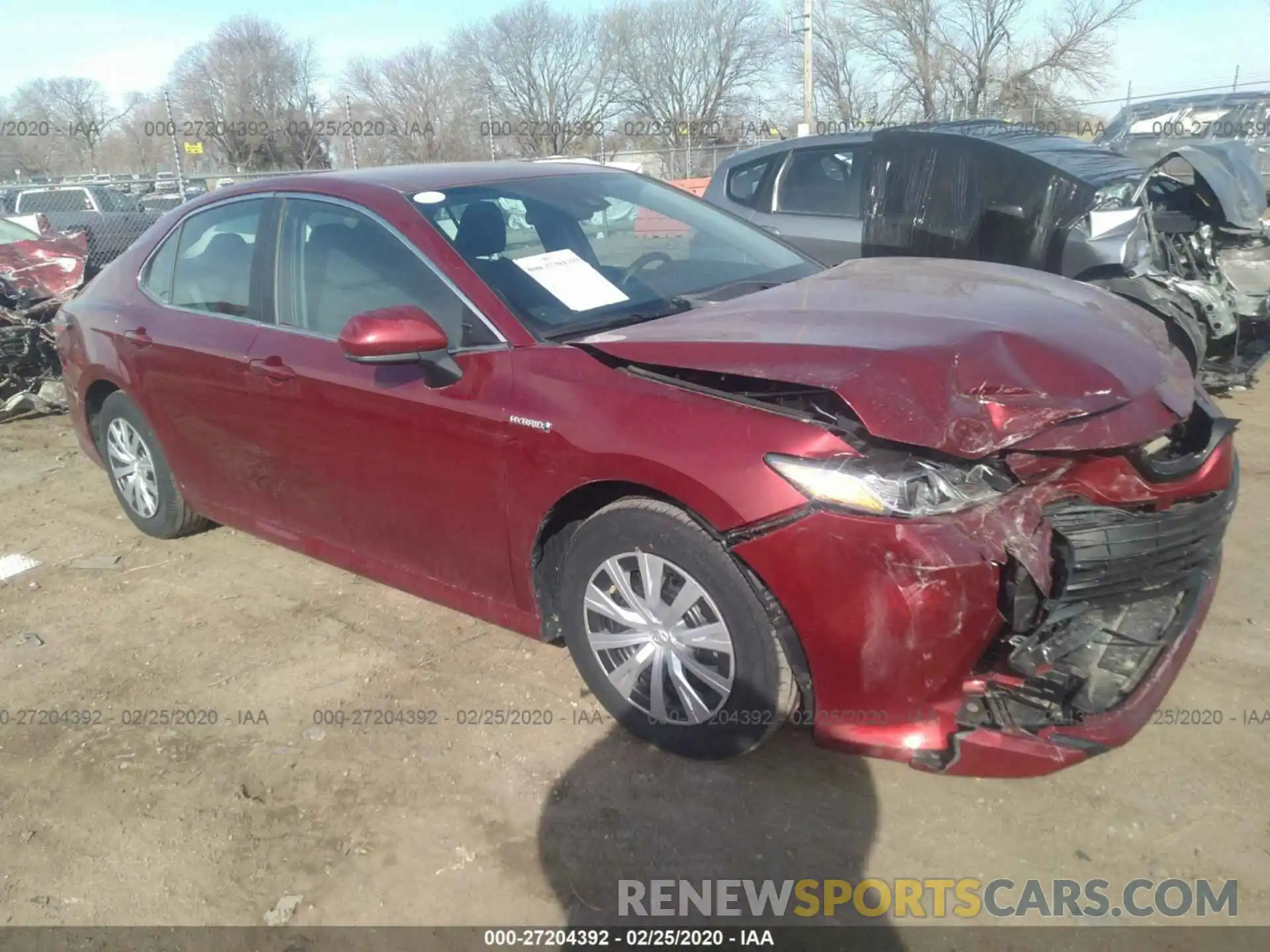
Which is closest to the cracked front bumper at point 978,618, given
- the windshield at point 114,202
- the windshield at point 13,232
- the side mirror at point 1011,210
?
the side mirror at point 1011,210

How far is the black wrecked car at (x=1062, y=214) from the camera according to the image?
18.7ft

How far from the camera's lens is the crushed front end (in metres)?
2.31

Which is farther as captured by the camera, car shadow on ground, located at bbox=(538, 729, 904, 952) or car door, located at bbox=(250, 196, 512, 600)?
car door, located at bbox=(250, 196, 512, 600)

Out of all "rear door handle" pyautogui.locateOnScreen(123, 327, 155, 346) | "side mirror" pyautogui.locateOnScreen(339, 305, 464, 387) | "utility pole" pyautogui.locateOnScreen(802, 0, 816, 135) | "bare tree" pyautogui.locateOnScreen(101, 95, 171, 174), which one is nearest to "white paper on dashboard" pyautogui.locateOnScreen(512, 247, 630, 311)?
"side mirror" pyautogui.locateOnScreen(339, 305, 464, 387)

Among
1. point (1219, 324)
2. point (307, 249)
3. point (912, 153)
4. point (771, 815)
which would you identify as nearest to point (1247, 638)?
point (771, 815)

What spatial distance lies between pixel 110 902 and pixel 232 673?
116 centimetres

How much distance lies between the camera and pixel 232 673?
366 centimetres

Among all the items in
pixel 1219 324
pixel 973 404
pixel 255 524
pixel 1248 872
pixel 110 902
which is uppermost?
pixel 973 404

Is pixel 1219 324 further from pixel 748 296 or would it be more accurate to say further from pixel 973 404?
pixel 973 404

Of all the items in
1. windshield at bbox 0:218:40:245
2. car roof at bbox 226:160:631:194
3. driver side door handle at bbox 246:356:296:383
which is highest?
car roof at bbox 226:160:631:194

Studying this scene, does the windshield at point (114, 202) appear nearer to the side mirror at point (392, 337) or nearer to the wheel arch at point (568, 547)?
the side mirror at point (392, 337)

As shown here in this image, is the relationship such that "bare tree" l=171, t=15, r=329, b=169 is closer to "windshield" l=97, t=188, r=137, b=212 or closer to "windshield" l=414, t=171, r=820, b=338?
"windshield" l=97, t=188, r=137, b=212

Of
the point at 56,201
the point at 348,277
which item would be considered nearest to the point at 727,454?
the point at 348,277

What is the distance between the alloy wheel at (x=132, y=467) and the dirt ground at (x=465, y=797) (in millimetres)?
974
